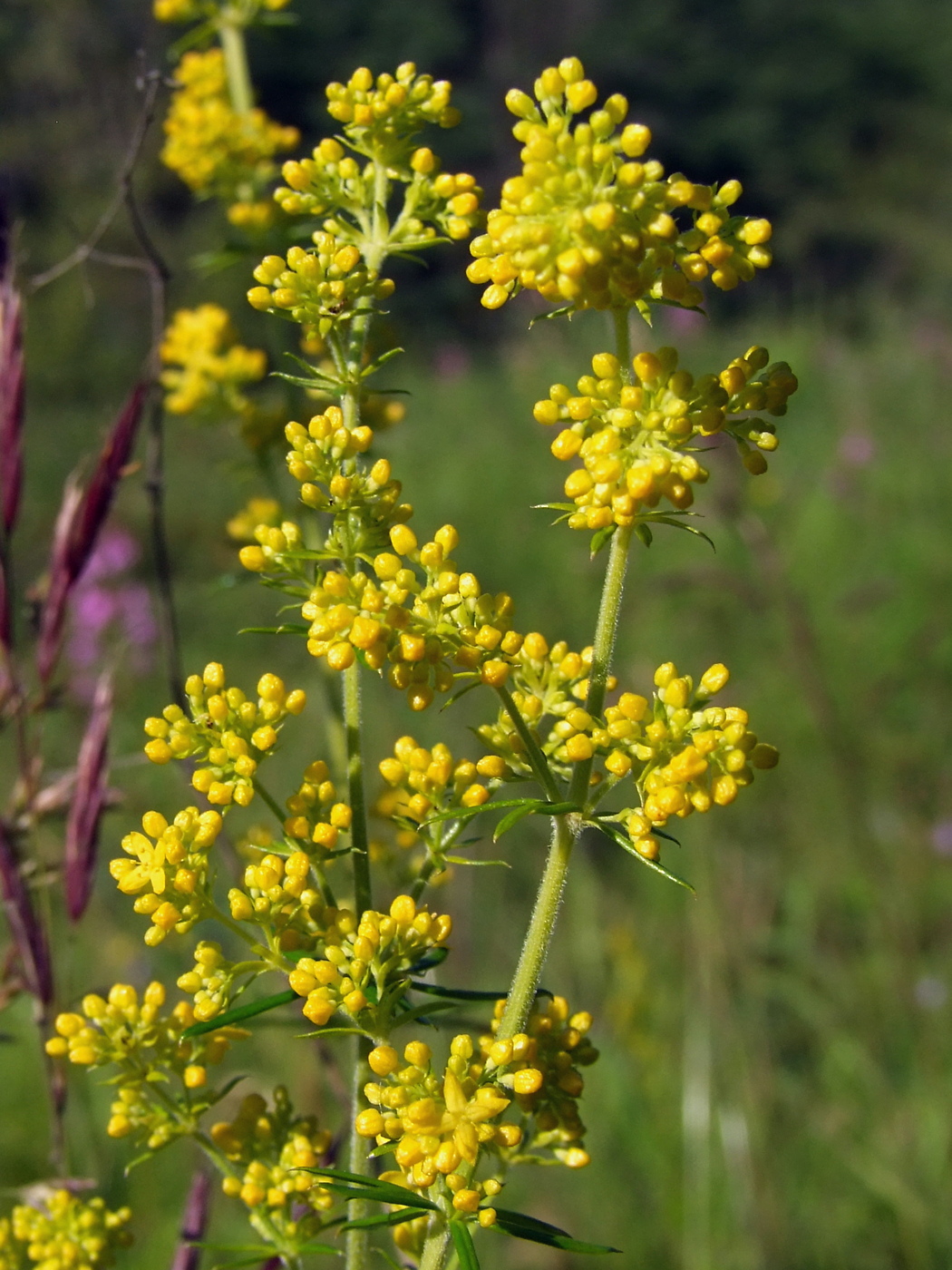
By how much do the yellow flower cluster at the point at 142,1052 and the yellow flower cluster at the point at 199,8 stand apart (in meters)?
1.99

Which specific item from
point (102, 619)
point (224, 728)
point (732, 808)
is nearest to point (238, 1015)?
point (224, 728)

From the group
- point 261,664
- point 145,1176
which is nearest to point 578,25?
point 261,664

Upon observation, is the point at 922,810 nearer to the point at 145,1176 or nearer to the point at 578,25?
the point at 145,1176

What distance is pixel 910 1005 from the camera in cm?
366

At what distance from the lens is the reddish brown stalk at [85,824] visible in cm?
166

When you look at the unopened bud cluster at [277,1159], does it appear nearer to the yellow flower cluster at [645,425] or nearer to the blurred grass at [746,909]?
the blurred grass at [746,909]

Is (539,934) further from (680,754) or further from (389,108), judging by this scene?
(389,108)

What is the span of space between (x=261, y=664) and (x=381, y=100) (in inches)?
317

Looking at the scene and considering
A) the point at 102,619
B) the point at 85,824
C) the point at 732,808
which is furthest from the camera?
the point at 102,619

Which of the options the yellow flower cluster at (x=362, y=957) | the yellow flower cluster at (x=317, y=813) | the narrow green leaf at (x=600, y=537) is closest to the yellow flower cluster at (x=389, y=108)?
the narrow green leaf at (x=600, y=537)

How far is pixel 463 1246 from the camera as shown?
994 millimetres

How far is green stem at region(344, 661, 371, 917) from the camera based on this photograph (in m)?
1.17

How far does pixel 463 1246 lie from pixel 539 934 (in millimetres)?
266

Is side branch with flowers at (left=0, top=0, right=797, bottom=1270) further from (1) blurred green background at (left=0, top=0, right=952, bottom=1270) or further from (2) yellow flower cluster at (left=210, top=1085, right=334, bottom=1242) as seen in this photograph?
(1) blurred green background at (left=0, top=0, right=952, bottom=1270)
